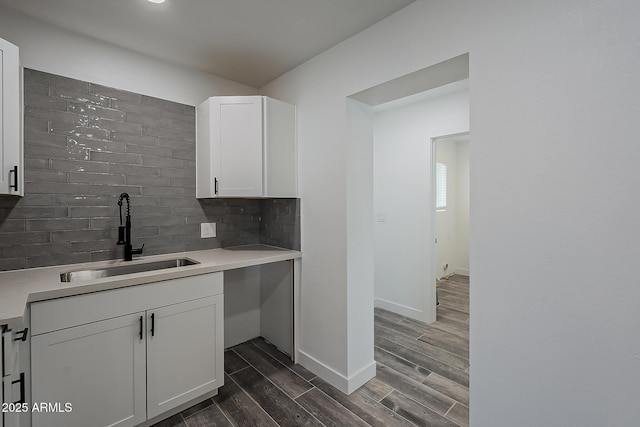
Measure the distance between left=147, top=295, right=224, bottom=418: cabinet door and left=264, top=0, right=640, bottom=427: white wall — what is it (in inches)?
63.1

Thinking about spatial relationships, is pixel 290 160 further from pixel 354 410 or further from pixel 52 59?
pixel 354 410

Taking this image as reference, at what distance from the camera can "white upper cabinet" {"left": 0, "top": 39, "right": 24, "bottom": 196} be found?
56.1 inches

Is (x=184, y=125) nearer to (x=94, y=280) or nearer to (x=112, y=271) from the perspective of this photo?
(x=112, y=271)

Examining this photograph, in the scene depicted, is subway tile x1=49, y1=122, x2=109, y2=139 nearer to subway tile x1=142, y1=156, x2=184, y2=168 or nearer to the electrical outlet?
subway tile x1=142, y1=156, x2=184, y2=168

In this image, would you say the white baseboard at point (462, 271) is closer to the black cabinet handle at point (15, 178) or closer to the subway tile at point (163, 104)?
the subway tile at point (163, 104)

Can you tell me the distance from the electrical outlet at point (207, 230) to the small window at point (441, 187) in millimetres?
3536

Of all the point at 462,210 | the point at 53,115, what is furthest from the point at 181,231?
the point at 462,210

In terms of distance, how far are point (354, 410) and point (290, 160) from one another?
192 centimetres

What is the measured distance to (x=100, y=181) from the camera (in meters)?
2.05

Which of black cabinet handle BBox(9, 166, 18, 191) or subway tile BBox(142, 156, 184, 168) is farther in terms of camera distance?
subway tile BBox(142, 156, 184, 168)

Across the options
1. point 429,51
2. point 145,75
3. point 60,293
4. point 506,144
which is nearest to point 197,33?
point 145,75

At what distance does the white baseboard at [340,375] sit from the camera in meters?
2.05

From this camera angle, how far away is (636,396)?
1022 millimetres

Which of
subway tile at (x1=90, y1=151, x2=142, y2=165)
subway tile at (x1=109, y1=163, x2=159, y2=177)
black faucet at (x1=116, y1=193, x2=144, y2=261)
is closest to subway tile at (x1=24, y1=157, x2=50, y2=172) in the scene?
subway tile at (x1=90, y1=151, x2=142, y2=165)
